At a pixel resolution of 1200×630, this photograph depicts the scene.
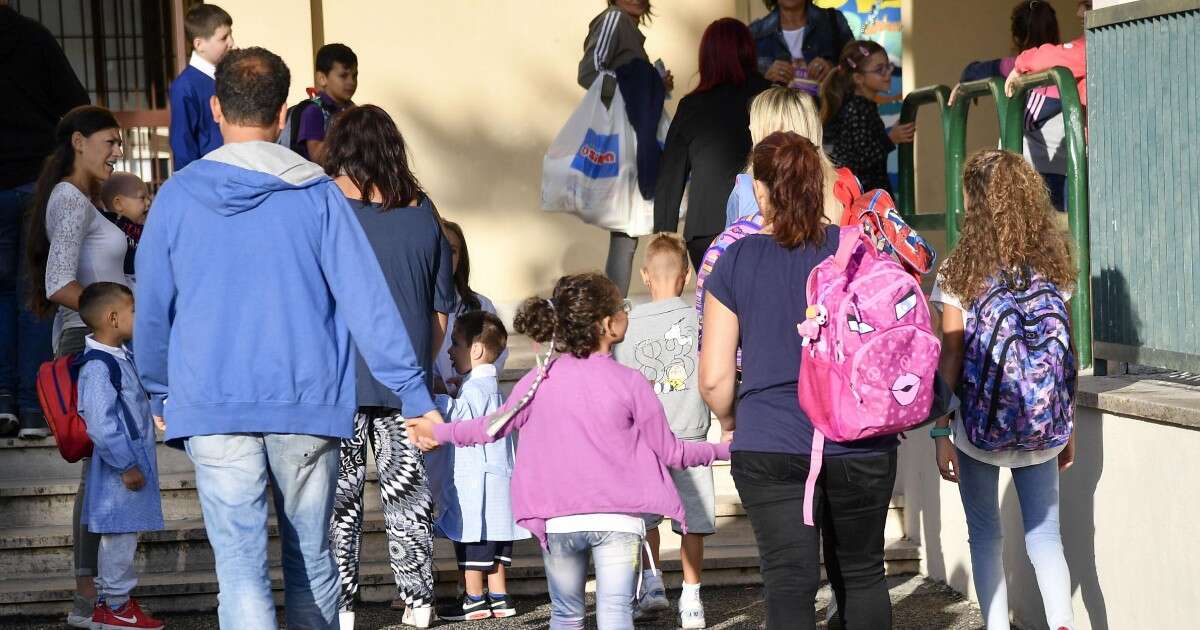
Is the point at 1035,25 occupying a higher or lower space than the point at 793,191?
higher

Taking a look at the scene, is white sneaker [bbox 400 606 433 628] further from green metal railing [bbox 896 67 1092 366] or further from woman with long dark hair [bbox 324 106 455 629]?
green metal railing [bbox 896 67 1092 366]

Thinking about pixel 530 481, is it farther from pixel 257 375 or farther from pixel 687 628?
pixel 687 628

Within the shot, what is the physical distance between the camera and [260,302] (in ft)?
13.8

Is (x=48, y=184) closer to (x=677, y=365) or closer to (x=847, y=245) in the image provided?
(x=677, y=365)

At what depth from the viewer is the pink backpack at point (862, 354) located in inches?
165

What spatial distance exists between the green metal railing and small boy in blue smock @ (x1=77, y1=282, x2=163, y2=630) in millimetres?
3483

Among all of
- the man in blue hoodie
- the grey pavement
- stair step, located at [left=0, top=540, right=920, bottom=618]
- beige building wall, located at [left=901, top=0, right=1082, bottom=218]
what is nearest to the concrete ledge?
the grey pavement

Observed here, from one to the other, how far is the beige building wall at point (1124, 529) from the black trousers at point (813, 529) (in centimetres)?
109

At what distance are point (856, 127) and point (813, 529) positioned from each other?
4061 millimetres

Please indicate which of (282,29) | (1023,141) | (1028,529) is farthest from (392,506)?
(282,29)

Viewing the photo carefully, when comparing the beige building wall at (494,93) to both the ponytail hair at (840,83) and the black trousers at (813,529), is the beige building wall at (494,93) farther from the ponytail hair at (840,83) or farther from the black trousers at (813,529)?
the black trousers at (813,529)

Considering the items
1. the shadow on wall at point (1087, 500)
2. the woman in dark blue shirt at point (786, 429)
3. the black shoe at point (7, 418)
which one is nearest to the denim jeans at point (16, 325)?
the black shoe at point (7, 418)

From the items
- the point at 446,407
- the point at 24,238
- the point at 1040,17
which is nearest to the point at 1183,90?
→ the point at 1040,17

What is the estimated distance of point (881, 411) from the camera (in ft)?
13.8
